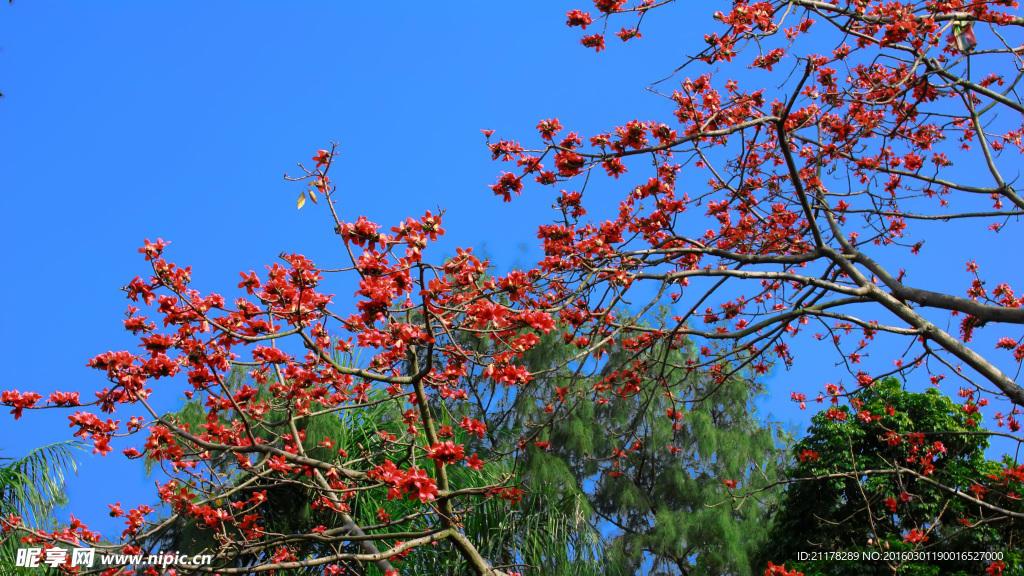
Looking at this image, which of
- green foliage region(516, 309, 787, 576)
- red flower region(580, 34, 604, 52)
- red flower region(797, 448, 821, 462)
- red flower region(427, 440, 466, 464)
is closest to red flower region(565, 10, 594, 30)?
red flower region(580, 34, 604, 52)

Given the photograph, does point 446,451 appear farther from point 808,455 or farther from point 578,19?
point 808,455

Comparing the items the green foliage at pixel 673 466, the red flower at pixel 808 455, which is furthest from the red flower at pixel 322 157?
the green foliage at pixel 673 466

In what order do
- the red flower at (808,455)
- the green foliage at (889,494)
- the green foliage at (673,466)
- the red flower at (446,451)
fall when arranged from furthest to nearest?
the green foliage at (673,466) < the green foliage at (889,494) < the red flower at (808,455) < the red flower at (446,451)

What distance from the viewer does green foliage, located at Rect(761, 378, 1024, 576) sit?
7238 mm

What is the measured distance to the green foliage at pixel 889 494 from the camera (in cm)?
724

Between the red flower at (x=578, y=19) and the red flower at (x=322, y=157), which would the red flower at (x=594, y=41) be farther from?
the red flower at (x=322, y=157)

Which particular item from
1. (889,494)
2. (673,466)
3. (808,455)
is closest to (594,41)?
(808,455)

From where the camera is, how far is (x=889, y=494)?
745 centimetres

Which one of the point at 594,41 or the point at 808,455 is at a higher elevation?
the point at 594,41

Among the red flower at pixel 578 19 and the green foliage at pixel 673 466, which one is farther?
the green foliage at pixel 673 466

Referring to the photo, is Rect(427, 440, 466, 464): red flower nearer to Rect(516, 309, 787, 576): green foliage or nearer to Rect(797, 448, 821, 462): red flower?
Rect(797, 448, 821, 462): red flower

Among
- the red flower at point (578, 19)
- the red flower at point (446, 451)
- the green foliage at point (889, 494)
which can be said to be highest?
the red flower at point (578, 19)

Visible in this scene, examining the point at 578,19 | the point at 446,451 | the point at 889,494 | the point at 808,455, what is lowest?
the point at 446,451

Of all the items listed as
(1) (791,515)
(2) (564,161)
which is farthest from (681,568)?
(2) (564,161)
